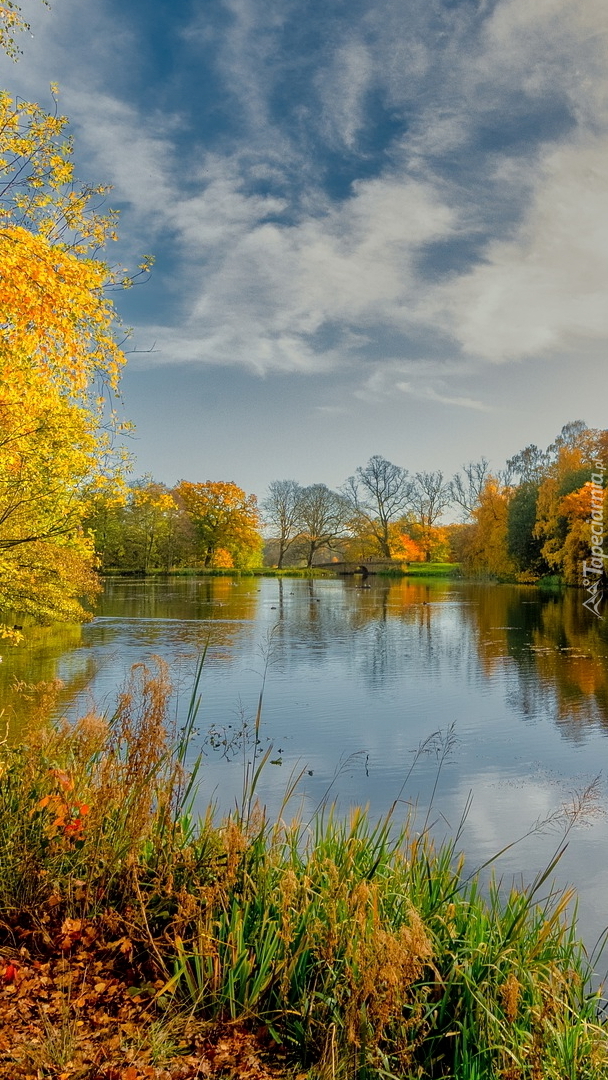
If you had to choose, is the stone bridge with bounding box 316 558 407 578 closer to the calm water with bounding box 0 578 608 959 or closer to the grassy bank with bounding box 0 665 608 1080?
the calm water with bounding box 0 578 608 959

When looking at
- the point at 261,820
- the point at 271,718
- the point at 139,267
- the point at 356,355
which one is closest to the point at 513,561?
the point at 356,355

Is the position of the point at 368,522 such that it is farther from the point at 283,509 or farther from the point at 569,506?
the point at 569,506

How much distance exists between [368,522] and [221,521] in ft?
49.7

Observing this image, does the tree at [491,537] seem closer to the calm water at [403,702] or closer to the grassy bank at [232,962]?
the calm water at [403,702]

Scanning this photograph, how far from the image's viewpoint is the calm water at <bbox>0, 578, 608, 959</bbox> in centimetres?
715

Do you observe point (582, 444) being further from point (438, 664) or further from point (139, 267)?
point (139, 267)

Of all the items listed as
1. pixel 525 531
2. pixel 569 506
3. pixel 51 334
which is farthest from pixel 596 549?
pixel 51 334

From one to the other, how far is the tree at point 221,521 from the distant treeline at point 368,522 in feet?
0.32

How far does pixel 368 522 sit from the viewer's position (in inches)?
2667

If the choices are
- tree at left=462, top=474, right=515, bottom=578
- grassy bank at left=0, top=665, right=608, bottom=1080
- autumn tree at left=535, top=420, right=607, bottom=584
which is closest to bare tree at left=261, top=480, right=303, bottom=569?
tree at left=462, top=474, right=515, bottom=578

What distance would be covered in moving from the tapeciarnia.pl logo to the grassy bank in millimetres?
33311

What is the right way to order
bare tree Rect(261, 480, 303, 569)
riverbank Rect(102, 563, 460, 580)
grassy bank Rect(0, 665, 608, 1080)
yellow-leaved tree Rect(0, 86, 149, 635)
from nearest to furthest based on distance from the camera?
1. grassy bank Rect(0, 665, 608, 1080)
2. yellow-leaved tree Rect(0, 86, 149, 635)
3. riverbank Rect(102, 563, 460, 580)
4. bare tree Rect(261, 480, 303, 569)

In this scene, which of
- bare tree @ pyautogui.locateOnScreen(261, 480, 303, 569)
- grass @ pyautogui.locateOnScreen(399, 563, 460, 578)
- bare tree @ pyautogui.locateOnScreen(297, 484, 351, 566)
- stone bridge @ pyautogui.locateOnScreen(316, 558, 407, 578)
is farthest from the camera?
bare tree @ pyautogui.locateOnScreen(261, 480, 303, 569)

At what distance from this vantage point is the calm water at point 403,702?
23.5ft
